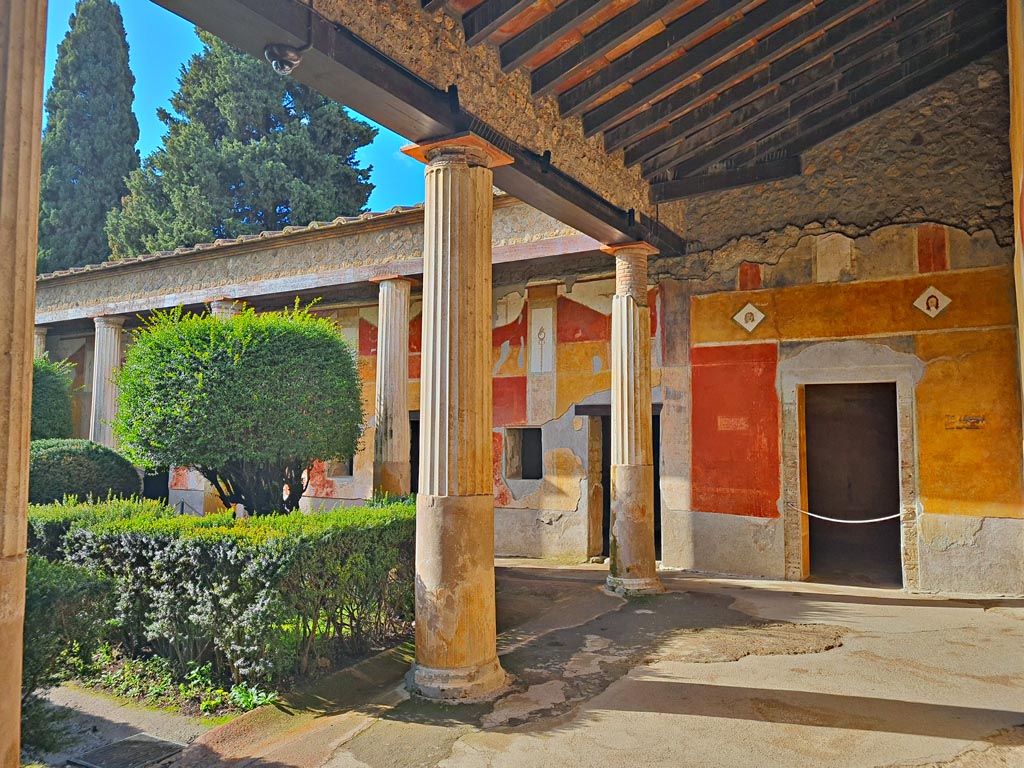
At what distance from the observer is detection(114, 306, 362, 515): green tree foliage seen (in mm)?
7027

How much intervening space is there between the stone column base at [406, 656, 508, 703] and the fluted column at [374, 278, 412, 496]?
16.5 feet

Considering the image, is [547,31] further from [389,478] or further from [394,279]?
[389,478]

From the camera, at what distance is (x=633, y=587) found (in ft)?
24.8

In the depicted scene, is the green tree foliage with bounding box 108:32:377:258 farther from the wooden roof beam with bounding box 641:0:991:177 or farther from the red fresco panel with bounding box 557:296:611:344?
the wooden roof beam with bounding box 641:0:991:177

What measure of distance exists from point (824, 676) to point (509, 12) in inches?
194

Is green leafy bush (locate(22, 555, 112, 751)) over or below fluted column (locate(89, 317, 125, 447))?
below

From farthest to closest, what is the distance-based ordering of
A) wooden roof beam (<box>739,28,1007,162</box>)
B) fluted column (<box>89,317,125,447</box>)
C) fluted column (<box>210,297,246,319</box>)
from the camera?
1. fluted column (<box>89,317,125,447</box>)
2. fluted column (<box>210,297,246,319</box>)
3. wooden roof beam (<box>739,28,1007,162</box>)

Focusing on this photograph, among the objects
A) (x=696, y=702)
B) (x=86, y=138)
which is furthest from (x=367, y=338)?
(x=86, y=138)

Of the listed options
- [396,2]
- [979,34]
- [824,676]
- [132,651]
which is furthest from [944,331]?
[132,651]

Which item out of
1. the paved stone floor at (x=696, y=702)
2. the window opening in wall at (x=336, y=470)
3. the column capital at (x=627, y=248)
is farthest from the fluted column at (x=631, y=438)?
the window opening in wall at (x=336, y=470)

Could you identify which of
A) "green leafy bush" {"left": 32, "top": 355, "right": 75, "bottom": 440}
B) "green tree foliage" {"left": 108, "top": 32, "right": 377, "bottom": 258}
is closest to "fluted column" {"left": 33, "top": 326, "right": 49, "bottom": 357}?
"green leafy bush" {"left": 32, "top": 355, "right": 75, "bottom": 440}

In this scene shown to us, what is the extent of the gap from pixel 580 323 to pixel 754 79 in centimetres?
445

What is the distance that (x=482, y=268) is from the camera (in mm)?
5043

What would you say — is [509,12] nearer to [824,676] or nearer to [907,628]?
[824,676]
